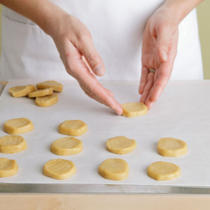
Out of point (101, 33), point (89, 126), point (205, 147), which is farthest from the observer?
point (101, 33)

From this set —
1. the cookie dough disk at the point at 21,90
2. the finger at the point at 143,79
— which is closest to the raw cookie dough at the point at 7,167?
the cookie dough disk at the point at 21,90

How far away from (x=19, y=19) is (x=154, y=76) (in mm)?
467

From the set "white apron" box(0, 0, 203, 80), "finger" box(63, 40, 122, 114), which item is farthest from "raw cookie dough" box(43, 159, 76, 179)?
"white apron" box(0, 0, 203, 80)

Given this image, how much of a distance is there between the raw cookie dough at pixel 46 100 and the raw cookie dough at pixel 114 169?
0.35 metres

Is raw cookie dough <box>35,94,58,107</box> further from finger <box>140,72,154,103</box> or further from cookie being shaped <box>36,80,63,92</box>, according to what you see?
finger <box>140,72,154,103</box>

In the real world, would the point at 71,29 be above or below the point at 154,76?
above

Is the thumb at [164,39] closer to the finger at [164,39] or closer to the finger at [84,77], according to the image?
the finger at [164,39]

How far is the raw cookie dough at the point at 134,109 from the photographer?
1.09 m

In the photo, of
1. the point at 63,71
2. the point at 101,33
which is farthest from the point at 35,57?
the point at 101,33

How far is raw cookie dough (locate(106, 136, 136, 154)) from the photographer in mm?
904

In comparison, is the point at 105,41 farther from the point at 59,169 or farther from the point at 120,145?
the point at 59,169

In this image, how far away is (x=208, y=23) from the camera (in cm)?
226

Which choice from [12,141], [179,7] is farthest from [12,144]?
[179,7]

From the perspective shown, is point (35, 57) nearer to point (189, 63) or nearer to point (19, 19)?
point (19, 19)
